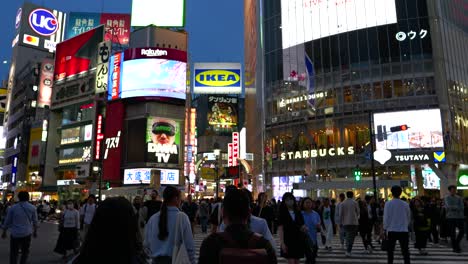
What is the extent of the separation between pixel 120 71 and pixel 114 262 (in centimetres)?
5821

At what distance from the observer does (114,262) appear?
2.64 meters

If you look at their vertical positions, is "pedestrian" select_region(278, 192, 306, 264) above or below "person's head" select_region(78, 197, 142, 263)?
below

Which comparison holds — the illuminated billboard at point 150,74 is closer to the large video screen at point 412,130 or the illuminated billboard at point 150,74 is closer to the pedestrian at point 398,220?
the large video screen at point 412,130

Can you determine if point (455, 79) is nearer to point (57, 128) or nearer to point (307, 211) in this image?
point (307, 211)

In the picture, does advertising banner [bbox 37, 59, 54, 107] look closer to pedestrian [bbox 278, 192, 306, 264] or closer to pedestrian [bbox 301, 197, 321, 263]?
pedestrian [bbox 301, 197, 321, 263]

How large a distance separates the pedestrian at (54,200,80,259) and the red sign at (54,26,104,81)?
56.5 meters

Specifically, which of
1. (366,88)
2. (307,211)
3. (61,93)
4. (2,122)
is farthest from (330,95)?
(2,122)

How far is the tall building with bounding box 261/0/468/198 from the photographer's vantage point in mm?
37781

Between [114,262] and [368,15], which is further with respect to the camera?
[368,15]

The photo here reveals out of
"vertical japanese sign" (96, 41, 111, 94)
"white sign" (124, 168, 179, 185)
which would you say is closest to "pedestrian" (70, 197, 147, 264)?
"white sign" (124, 168, 179, 185)

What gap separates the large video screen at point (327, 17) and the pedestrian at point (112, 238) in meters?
42.2

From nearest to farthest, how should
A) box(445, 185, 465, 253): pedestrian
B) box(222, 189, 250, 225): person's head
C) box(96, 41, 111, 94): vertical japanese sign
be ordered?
box(222, 189, 250, 225): person's head
box(445, 185, 465, 253): pedestrian
box(96, 41, 111, 94): vertical japanese sign

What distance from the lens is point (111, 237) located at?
268 cm

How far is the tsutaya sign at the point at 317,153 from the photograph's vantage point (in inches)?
1607
